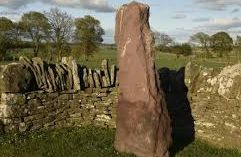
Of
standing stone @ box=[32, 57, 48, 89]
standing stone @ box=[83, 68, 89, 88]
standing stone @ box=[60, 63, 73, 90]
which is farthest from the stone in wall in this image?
standing stone @ box=[32, 57, 48, 89]

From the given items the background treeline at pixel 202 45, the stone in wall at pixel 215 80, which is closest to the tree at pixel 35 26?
the background treeline at pixel 202 45

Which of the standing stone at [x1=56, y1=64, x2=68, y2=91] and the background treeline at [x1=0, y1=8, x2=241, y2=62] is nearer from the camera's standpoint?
the standing stone at [x1=56, y1=64, x2=68, y2=91]

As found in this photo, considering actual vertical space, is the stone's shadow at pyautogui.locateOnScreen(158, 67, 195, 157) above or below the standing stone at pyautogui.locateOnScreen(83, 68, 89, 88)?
below

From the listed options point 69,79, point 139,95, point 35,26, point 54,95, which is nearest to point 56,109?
point 54,95

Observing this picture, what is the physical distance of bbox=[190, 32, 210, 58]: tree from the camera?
63.8 meters

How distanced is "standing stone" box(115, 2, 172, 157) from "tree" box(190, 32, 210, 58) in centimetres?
5297

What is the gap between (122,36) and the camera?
9.42m

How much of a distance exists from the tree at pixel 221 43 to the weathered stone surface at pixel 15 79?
48.3 m

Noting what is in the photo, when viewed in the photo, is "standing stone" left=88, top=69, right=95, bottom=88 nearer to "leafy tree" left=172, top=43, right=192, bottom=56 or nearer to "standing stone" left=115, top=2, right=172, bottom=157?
"standing stone" left=115, top=2, right=172, bottom=157

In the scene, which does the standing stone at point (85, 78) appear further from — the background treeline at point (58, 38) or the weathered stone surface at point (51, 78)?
the background treeline at point (58, 38)

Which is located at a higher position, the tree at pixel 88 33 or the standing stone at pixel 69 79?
the tree at pixel 88 33

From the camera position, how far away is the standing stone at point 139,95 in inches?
358

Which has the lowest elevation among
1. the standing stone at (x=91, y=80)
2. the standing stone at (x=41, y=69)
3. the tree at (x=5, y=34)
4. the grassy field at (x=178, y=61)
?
the grassy field at (x=178, y=61)

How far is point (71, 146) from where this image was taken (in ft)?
30.7
